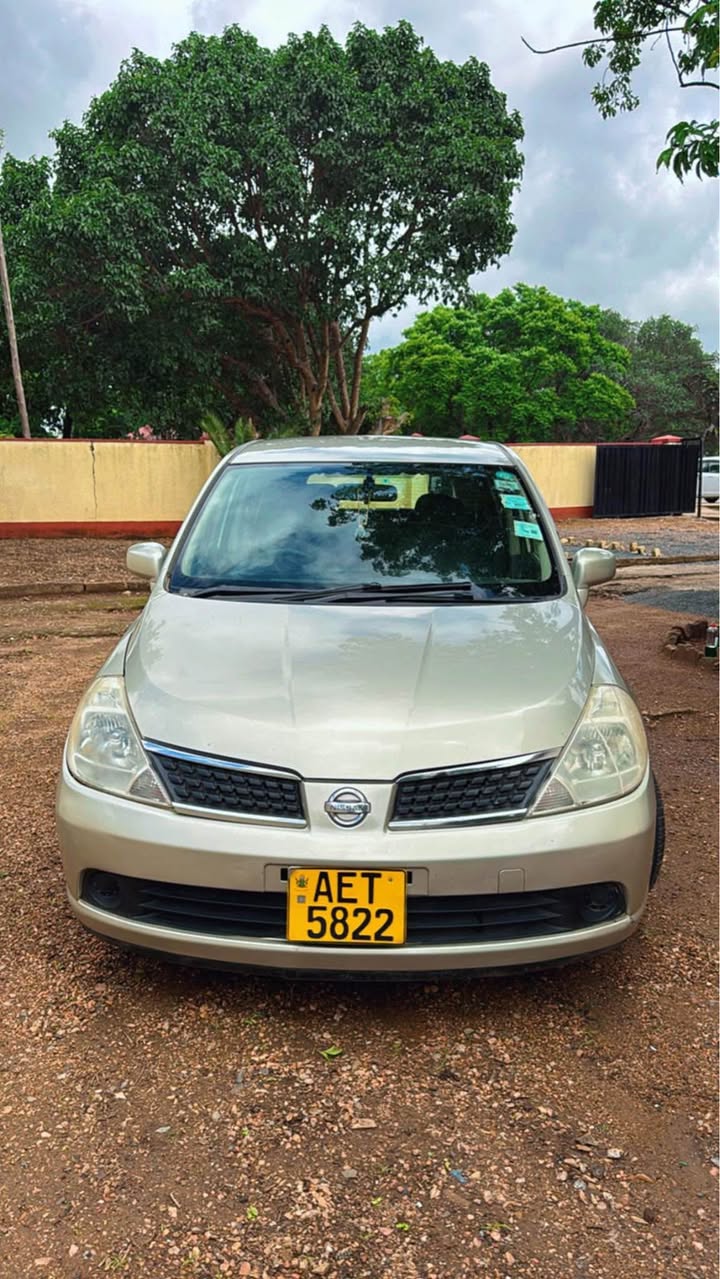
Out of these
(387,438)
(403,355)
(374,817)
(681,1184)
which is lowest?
(681,1184)

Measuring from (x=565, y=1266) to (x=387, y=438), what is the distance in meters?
3.22

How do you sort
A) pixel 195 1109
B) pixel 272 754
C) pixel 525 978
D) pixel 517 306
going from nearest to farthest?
1. pixel 195 1109
2. pixel 272 754
3. pixel 525 978
4. pixel 517 306

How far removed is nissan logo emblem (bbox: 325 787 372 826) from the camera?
2205 mm

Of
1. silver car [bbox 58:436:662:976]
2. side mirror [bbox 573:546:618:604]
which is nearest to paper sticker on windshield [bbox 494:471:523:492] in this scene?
side mirror [bbox 573:546:618:604]

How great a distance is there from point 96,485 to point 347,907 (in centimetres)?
1624

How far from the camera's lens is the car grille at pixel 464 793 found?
88.2 inches

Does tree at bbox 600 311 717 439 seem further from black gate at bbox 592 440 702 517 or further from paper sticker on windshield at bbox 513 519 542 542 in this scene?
paper sticker on windshield at bbox 513 519 542 542

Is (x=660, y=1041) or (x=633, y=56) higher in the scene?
(x=633, y=56)

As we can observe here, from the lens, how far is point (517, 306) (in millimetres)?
41938

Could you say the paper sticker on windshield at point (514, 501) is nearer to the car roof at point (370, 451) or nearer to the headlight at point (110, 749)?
the car roof at point (370, 451)

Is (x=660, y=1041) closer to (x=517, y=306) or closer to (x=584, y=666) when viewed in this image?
(x=584, y=666)

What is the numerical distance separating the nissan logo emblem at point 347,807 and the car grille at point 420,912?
234 millimetres

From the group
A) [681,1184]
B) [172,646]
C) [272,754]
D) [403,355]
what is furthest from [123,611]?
[403,355]

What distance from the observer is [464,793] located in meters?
2.27
